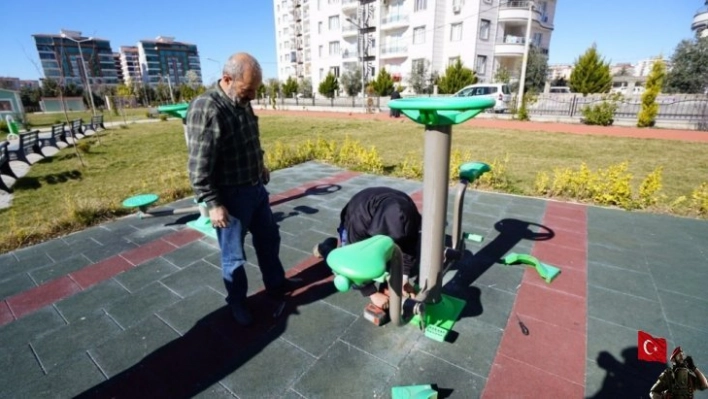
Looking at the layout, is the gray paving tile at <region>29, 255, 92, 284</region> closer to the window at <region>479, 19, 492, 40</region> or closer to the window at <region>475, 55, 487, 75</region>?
the window at <region>475, 55, 487, 75</region>

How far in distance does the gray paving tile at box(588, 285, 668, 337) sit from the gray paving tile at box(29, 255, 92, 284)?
14.4 ft

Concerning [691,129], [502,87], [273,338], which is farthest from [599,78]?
[273,338]

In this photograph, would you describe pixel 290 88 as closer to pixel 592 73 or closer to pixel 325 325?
pixel 592 73

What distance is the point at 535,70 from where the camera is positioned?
2952 centimetres

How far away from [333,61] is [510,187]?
133ft

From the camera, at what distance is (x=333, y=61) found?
42.1m

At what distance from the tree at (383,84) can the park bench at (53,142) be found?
24.3m

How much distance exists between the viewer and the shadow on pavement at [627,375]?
1822 mm

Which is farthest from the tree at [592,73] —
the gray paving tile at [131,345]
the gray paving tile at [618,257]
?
the gray paving tile at [131,345]

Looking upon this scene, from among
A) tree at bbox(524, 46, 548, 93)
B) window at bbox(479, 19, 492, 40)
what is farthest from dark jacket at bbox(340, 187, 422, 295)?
window at bbox(479, 19, 492, 40)

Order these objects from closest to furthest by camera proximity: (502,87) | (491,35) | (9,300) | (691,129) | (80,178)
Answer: (9,300) < (80,178) < (691,129) < (502,87) < (491,35)

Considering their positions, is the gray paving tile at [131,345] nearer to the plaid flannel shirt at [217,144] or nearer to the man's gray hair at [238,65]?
the plaid flannel shirt at [217,144]

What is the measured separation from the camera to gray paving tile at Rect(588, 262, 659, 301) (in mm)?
2714

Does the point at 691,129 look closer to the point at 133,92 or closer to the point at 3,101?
the point at 3,101
